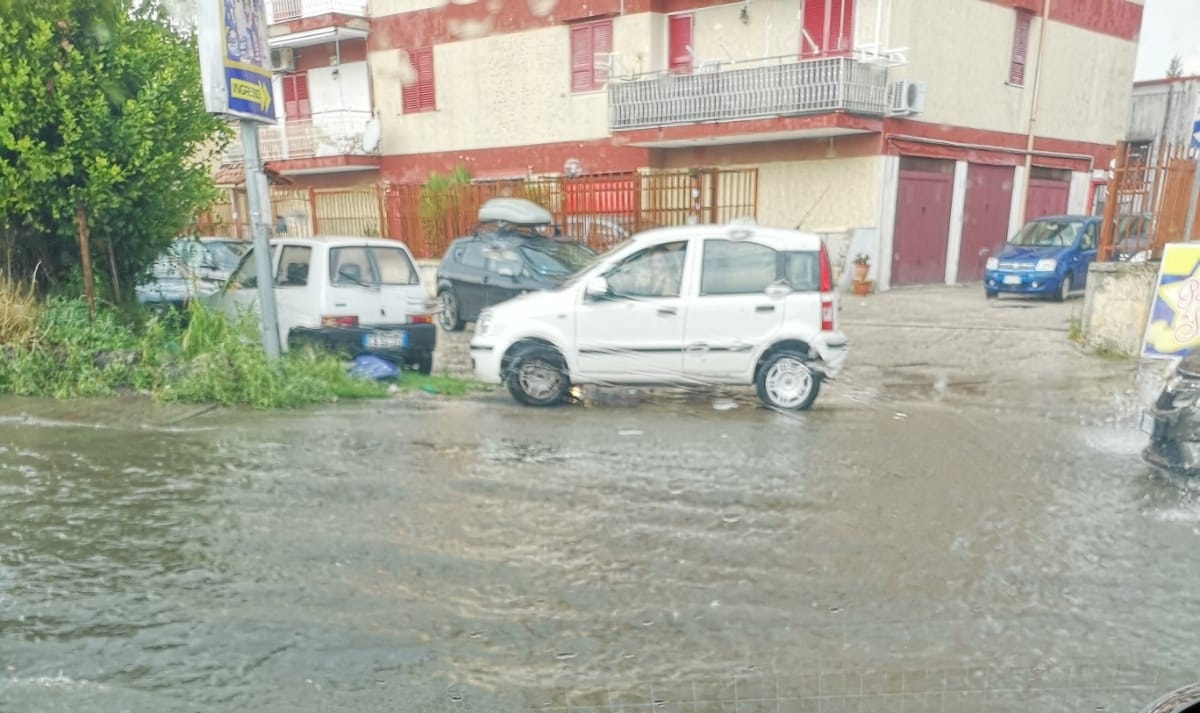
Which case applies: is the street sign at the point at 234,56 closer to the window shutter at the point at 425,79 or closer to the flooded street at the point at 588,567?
the flooded street at the point at 588,567

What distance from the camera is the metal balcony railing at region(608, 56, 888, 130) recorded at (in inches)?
631

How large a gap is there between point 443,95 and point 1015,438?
1963 cm

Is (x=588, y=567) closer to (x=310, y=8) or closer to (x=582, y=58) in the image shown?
(x=582, y=58)

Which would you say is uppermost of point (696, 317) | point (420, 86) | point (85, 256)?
point (420, 86)

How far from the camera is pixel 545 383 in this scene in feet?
26.5

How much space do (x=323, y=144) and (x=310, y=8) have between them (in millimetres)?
3853

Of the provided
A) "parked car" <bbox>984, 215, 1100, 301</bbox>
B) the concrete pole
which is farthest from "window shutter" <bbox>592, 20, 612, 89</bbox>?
the concrete pole

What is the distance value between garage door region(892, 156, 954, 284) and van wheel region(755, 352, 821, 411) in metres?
11.4

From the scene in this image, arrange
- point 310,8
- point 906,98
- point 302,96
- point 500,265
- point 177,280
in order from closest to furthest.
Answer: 1. point 177,280
2. point 500,265
3. point 906,98
4. point 310,8
5. point 302,96

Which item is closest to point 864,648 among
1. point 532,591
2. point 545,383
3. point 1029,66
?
point 532,591

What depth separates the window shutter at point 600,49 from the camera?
788 inches

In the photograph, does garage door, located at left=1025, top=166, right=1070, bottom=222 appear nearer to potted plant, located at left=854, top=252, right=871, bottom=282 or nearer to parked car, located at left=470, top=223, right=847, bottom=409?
potted plant, located at left=854, top=252, right=871, bottom=282

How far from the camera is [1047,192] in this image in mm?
21703

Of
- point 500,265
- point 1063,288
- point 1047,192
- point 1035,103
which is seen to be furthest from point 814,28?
point 500,265
